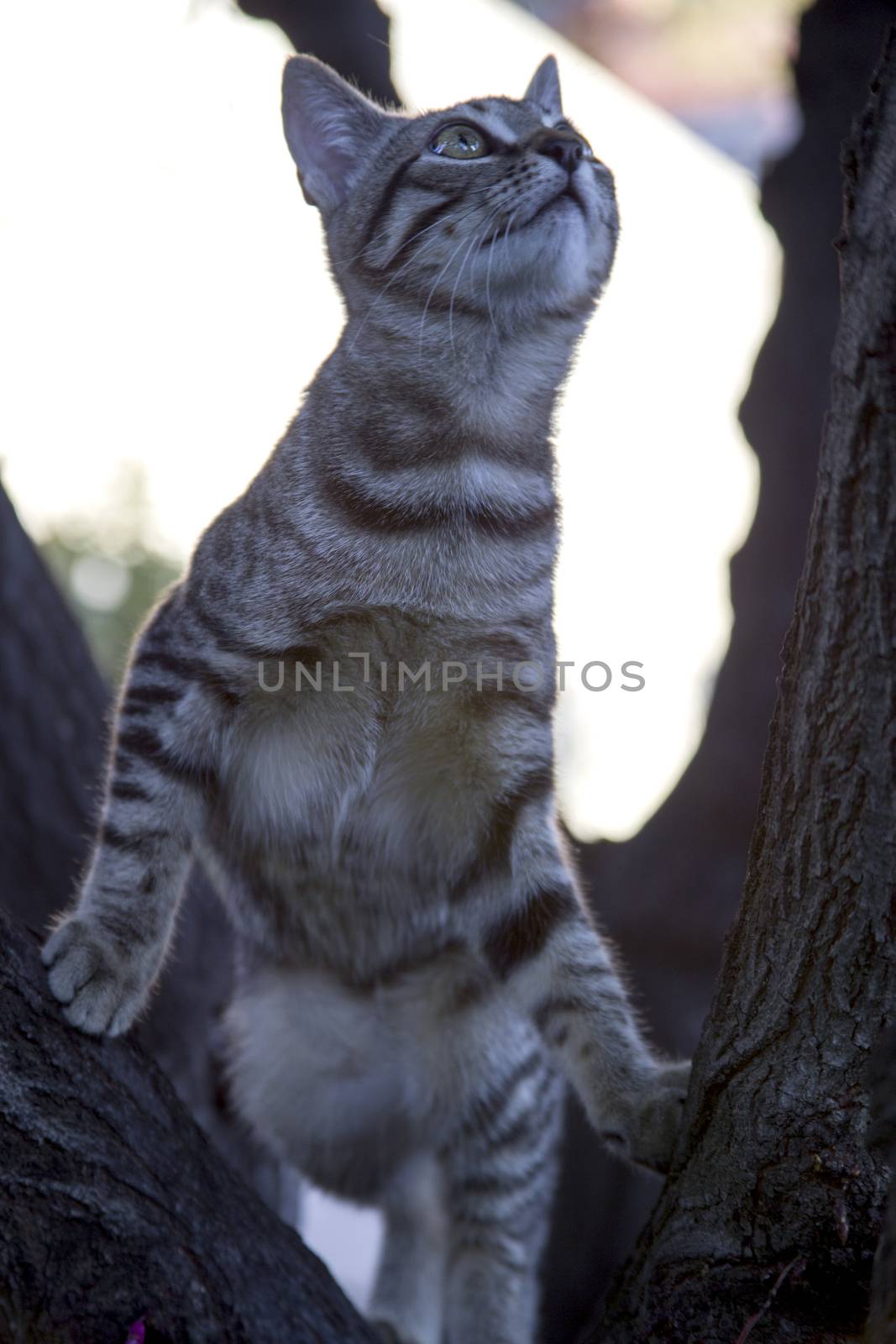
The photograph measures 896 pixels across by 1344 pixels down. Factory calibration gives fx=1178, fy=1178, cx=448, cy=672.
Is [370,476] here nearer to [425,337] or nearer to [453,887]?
[425,337]

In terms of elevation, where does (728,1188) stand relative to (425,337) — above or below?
below

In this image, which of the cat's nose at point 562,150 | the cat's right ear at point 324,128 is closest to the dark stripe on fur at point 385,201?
the cat's right ear at point 324,128

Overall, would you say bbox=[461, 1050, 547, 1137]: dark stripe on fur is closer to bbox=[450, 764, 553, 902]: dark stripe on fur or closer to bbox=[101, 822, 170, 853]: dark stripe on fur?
bbox=[450, 764, 553, 902]: dark stripe on fur

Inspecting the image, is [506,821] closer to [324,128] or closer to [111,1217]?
[111,1217]

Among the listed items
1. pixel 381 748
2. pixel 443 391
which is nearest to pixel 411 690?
pixel 381 748

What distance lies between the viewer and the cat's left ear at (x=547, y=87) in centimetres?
276

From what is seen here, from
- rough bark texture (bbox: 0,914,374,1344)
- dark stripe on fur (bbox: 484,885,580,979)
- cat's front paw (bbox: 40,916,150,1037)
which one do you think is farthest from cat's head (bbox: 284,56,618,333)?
rough bark texture (bbox: 0,914,374,1344)

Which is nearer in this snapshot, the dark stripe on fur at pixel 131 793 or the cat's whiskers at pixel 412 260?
the dark stripe on fur at pixel 131 793

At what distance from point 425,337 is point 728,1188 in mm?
1690

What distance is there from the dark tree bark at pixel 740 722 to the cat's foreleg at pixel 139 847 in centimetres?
145

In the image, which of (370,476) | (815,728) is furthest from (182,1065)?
(815,728)

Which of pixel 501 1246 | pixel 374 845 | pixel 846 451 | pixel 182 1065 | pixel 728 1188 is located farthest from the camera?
pixel 182 1065

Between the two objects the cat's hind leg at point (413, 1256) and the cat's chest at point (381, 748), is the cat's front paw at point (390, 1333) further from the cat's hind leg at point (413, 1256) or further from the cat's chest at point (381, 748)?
the cat's chest at point (381, 748)

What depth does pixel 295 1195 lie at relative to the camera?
11.9 ft
